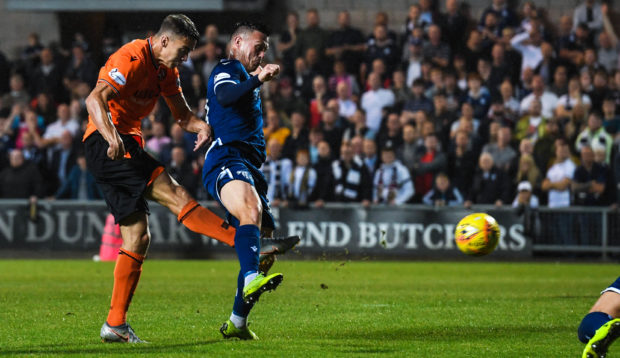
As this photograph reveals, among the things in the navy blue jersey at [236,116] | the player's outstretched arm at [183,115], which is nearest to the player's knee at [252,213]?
the navy blue jersey at [236,116]

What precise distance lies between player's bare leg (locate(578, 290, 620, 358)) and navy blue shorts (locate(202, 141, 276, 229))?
2.50 meters

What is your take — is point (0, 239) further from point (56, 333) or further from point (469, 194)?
point (56, 333)

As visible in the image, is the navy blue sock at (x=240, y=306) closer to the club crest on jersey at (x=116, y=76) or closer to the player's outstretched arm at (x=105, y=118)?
the player's outstretched arm at (x=105, y=118)

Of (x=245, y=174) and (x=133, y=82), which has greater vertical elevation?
(x=133, y=82)

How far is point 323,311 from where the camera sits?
958 centimetres

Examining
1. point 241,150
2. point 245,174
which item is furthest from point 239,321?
point 241,150

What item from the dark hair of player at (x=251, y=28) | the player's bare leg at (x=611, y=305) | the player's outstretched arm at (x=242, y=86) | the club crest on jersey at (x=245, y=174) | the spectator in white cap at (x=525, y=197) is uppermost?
the dark hair of player at (x=251, y=28)

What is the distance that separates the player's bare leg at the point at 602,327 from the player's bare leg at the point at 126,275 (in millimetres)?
3088

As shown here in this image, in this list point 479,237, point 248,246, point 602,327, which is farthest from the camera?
point 479,237

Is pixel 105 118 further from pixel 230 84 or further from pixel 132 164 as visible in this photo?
pixel 230 84

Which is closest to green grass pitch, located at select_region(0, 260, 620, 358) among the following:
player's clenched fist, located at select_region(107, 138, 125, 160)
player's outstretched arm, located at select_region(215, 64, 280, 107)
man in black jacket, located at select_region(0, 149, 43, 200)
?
player's clenched fist, located at select_region(107, 138, 125, 160)

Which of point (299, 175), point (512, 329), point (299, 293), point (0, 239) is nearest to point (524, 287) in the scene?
point (299, 293)

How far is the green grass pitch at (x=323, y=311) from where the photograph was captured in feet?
22.8

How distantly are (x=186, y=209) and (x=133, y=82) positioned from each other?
1.00 meters
